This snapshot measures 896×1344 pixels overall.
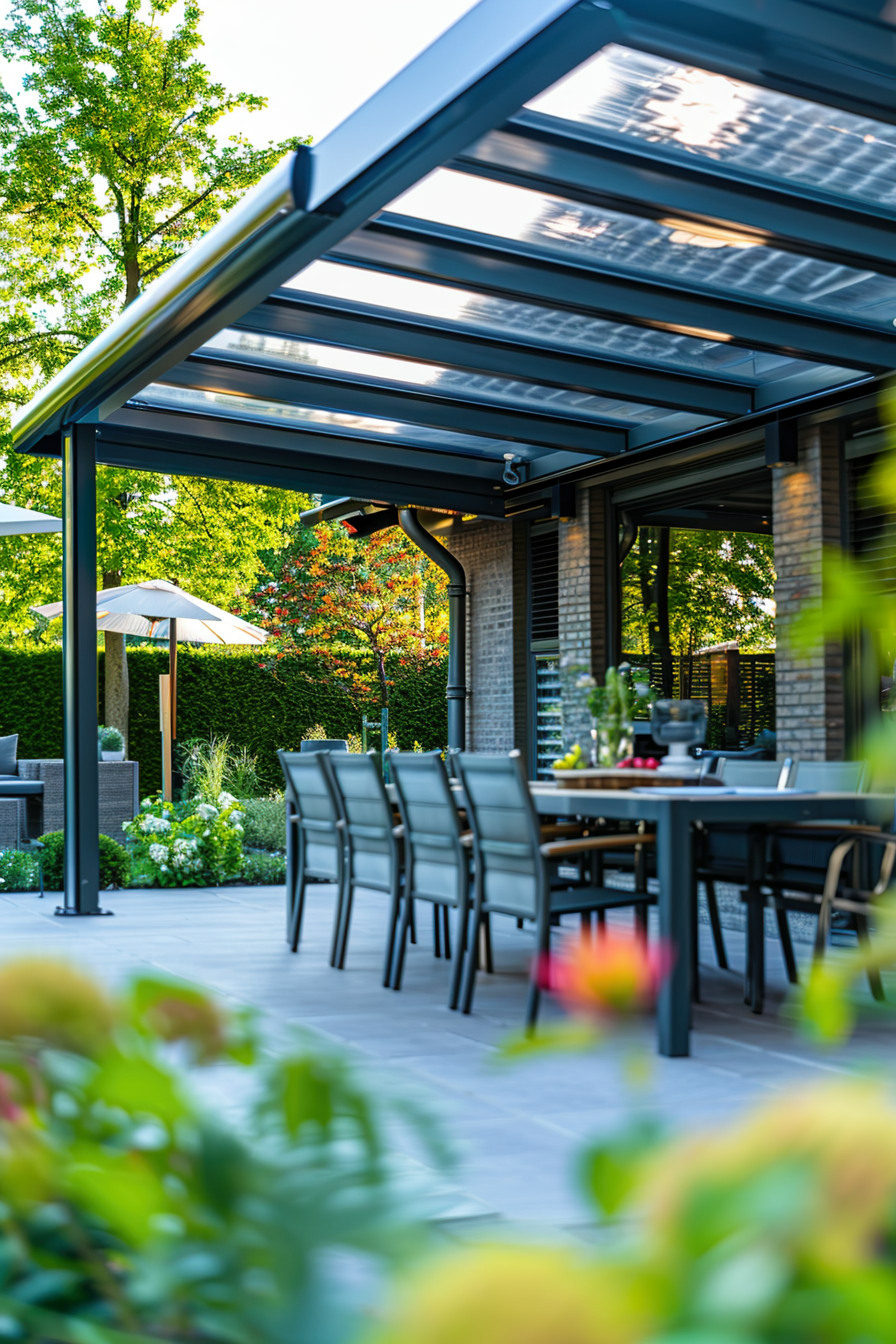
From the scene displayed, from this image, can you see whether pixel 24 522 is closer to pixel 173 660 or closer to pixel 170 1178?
pixel 173 660

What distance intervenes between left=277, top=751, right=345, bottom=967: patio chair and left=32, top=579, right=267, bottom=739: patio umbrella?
493cm

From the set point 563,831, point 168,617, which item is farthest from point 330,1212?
point 168,617

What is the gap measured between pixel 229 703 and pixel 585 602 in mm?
7860

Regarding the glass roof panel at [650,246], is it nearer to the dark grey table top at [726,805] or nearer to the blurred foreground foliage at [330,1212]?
Result: the dark grey table top at [726,805]

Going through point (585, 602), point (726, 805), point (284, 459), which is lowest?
point (726, 805)

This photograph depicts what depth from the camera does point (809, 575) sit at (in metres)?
7.13

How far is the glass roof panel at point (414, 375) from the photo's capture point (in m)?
6.67

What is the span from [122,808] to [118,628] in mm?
3213

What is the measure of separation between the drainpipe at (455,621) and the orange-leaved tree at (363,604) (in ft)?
24.6

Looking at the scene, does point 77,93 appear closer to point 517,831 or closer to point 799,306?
point 799,306

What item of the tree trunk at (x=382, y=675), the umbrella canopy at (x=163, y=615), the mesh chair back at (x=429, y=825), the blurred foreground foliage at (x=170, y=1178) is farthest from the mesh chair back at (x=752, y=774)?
the tree trunk at (x=382, y=675)

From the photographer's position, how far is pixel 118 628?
13.5 metres

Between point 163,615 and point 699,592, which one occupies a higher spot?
point 163,615

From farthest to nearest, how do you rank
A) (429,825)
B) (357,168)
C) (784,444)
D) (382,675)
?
(382,675), (784,444), (429,825), (357,168)
